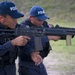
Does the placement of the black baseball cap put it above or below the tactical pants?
above

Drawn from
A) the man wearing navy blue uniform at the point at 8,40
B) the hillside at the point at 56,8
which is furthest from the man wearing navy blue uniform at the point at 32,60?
the hillside at the point at 56,8

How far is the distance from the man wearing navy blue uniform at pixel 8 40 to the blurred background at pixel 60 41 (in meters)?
4.48

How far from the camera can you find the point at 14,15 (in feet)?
16.0

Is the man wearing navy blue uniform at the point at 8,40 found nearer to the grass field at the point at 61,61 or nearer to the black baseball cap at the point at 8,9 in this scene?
the black baseball cap at the point at 8,9

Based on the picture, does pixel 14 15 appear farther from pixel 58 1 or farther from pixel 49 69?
pixel 58 1

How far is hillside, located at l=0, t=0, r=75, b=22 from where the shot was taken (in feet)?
102

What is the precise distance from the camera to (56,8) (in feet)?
109

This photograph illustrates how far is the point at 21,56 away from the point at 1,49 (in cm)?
104

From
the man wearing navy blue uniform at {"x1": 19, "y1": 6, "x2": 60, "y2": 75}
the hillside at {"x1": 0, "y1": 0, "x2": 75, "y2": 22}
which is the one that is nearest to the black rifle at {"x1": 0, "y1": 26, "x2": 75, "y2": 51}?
the man wearing navy blue uniform at {"x1": 19, "y1": 6, "x2": 60, "y2": 75}

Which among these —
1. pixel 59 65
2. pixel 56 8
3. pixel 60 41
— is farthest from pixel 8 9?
pixel 56 8

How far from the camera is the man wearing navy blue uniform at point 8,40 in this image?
185 inches

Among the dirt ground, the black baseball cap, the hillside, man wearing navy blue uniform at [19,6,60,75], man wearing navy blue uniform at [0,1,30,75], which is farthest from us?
the hillside

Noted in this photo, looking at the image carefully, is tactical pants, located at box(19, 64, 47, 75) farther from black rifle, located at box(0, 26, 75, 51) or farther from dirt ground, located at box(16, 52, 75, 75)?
dirt ground, located at box(16, 52, 75, 75)

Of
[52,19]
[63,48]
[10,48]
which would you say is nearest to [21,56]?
[10,48]
